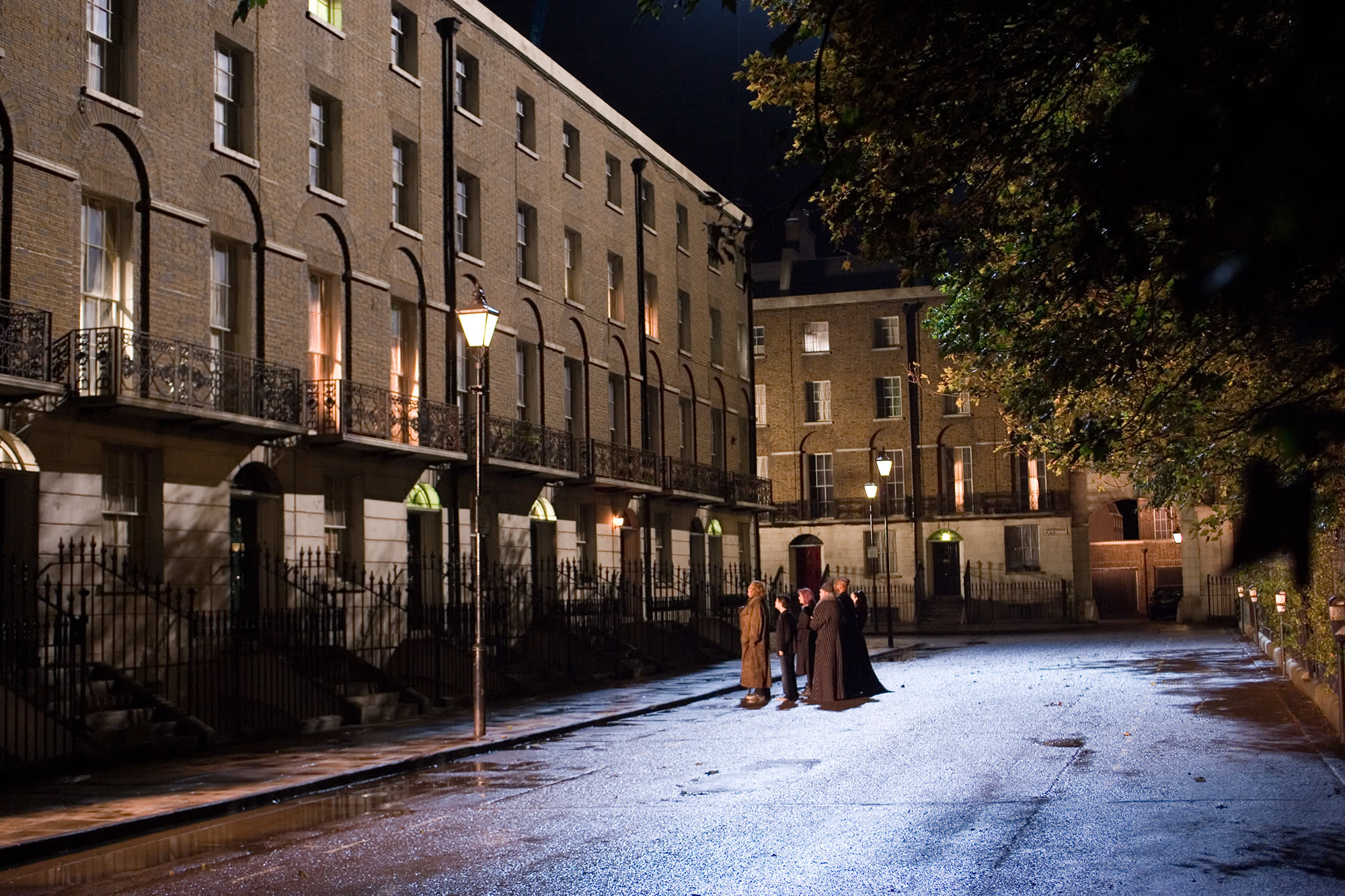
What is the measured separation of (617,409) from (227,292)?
15.2m

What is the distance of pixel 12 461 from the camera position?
16.9m

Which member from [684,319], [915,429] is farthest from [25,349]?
[915,429]

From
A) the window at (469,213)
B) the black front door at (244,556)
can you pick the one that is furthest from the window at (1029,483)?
the black front door at (244,556)

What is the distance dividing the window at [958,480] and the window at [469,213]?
112ft

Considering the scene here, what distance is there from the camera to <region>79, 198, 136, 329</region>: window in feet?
64.2

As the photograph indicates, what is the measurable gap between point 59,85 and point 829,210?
1347 centimetres

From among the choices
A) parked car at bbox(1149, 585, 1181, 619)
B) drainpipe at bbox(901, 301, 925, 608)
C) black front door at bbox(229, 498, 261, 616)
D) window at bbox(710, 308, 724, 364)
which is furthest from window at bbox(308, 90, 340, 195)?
parked car at bbox(1149, 585, 1181, 619)

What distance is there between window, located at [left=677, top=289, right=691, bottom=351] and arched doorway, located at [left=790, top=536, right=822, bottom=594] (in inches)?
866

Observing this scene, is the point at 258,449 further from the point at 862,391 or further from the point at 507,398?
the point at 862,391

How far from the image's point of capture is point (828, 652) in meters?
21.5

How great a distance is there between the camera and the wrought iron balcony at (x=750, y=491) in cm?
4253

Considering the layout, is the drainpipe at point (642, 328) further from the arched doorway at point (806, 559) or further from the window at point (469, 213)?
the arched doorway at point (806, 559)

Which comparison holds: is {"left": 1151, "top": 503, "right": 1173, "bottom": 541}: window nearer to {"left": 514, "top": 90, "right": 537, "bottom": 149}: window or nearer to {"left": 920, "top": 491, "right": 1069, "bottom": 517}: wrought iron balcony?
{"left": 920, "top": 491, "right": 1069, "bottom": 517}: wrought iron balcony

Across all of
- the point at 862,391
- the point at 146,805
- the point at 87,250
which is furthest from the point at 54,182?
the point at 862,391
